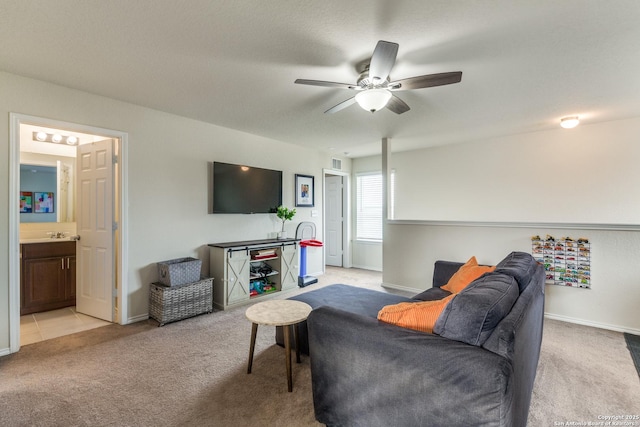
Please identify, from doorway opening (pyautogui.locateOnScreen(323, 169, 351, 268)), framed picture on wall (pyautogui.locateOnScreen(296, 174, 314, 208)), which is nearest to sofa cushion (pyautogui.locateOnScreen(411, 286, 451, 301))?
framed picture on wall (pyautogui.locateOnScreen(296, 174, 314, 208))

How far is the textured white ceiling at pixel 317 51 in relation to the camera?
1753 millimetres

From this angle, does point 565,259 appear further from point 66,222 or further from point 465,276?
point 66,222

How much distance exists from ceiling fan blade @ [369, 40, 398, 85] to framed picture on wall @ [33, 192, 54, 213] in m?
4.68

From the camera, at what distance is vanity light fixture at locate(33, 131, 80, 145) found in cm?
379

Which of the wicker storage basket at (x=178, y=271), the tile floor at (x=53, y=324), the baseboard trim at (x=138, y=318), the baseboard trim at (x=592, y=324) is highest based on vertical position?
the wicker storage basket at (x=178, y=271)

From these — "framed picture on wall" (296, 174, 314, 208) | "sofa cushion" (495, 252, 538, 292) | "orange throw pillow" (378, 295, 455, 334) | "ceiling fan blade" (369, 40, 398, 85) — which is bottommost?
"orange throw pillow" (378, 295, 455, 334)

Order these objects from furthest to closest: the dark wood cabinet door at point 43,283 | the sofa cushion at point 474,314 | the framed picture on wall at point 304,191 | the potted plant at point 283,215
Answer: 1. the framed picture on wall at point 304,191
2. the potted plant at point 283,215
3. the dark wood cabinet door at point 43,283
4. the sofa cushion at point 474,314

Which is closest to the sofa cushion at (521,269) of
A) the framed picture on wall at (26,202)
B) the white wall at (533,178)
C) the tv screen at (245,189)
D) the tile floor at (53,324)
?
the white wall at (533,178)

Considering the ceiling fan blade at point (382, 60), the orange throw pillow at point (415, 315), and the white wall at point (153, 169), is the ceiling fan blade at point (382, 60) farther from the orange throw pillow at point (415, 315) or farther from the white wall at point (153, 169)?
the white wall at point (153, 169)

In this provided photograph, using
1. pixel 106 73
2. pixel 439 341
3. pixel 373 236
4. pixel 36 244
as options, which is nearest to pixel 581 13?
pixel 439 341

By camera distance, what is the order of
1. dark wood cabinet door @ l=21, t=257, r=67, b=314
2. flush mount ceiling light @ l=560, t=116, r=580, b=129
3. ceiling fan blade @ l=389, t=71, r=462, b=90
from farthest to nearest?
flush mount ceiling light @ l=560, t=116, r=580, b=129 → dark wood cabinet door @ l=21, t=257, r=67, b=314 → ceiling fan blade @ l=389, t=71, r=462, b=90

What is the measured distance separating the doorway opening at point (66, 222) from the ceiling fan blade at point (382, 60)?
282 cm

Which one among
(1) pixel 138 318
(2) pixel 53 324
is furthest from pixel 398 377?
(2) pixel 53 324

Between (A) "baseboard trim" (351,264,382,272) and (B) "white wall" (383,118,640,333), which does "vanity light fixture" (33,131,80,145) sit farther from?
(A) "baseboard trim" (351,264,382,272)
